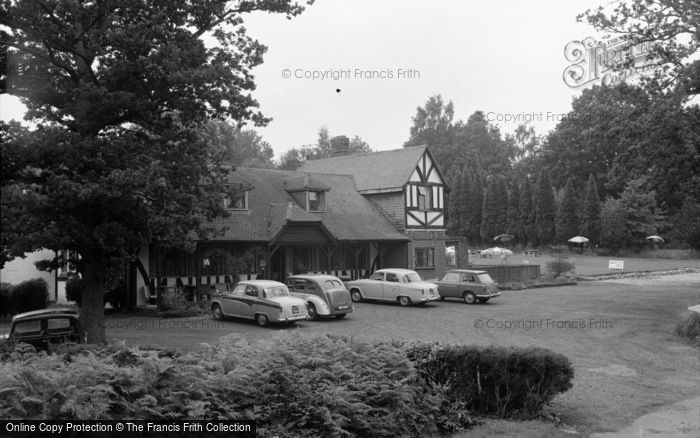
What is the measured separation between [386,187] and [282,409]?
3177 centimetres

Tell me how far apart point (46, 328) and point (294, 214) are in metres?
17.1

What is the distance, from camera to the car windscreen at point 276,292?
72.3 feet

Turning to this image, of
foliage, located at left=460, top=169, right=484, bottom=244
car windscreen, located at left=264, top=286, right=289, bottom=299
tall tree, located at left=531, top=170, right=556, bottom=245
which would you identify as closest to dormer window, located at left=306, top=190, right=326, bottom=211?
car windscreen, located at left=264, top=286, right=289, bottom=299

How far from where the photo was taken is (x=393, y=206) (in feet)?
128

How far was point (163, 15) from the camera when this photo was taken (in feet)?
52.5

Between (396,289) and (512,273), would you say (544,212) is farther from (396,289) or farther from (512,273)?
(396,289)

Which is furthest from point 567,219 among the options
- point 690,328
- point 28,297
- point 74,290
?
point 28,297

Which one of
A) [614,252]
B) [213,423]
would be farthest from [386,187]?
[614,252]

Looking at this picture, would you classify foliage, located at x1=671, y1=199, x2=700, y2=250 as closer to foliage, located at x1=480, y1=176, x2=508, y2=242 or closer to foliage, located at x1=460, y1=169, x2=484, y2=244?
foliage, located at x1=480, y1=176, x2=508, y2=242

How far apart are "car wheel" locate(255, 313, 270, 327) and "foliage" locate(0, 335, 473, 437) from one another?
11388 mm

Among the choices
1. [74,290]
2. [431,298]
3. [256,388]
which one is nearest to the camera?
[256,388]

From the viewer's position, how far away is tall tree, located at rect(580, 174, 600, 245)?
65.0m

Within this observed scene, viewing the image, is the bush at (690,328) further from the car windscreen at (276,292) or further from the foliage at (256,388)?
the car windscreen at (276,292)

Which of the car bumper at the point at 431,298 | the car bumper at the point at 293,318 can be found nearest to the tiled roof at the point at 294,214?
the car bumper at the point at 431,298
